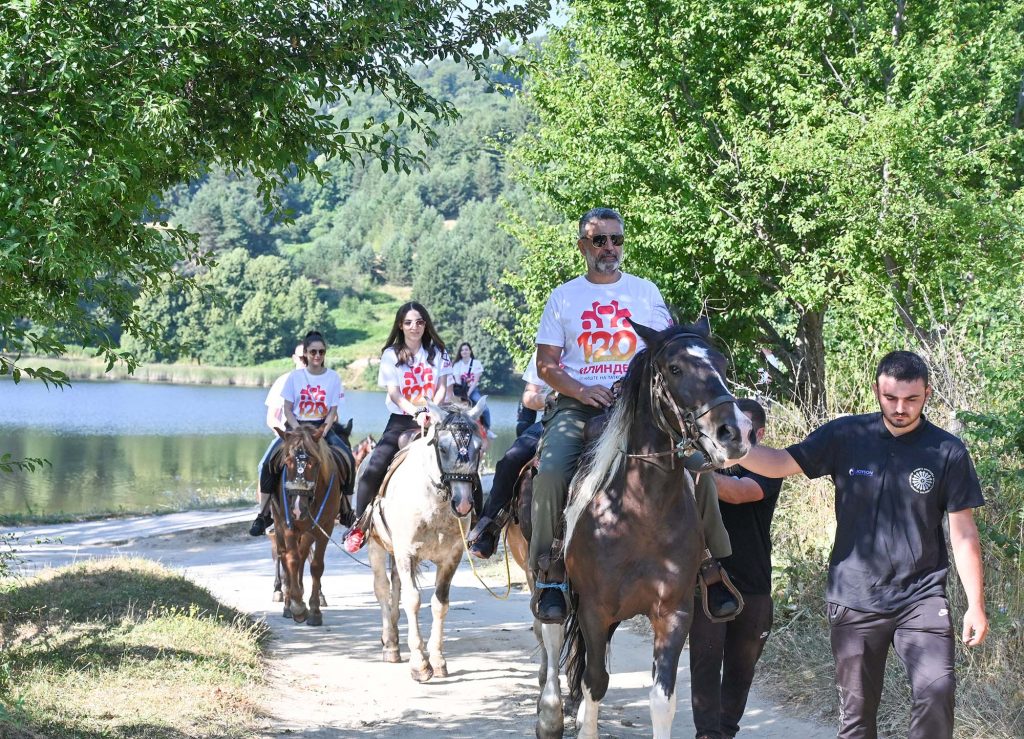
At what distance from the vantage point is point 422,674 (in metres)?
8.98

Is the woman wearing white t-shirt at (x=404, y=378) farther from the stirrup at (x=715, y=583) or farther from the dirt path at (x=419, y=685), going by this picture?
the stirrup at (x=715, y=583)

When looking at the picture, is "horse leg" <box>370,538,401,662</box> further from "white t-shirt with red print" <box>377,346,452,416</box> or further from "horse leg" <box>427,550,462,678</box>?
"white t-shirt with red print" <box>377,346,452,416</box>

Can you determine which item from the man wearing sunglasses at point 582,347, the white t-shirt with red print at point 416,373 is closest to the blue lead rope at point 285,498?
the white t-shirt with red print at point 416,373

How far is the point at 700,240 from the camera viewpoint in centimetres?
1945

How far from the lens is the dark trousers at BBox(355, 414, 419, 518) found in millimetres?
10344

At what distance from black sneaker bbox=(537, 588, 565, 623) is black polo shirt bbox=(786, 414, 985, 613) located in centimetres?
163

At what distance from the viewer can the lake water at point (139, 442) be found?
104 feet

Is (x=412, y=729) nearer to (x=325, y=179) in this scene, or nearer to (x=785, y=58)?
(x=325, y=179)

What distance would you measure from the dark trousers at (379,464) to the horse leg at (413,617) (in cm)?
93

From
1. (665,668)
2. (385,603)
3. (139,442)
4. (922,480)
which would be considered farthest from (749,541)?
(139,442)

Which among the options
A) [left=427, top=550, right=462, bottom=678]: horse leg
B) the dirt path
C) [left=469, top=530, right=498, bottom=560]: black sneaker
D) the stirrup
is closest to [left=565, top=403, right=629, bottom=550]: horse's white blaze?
the stirrup

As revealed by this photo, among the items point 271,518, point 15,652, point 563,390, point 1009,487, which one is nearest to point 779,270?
point 271,518

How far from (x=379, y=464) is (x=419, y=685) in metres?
2.30

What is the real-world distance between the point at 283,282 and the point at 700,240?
108 metres
